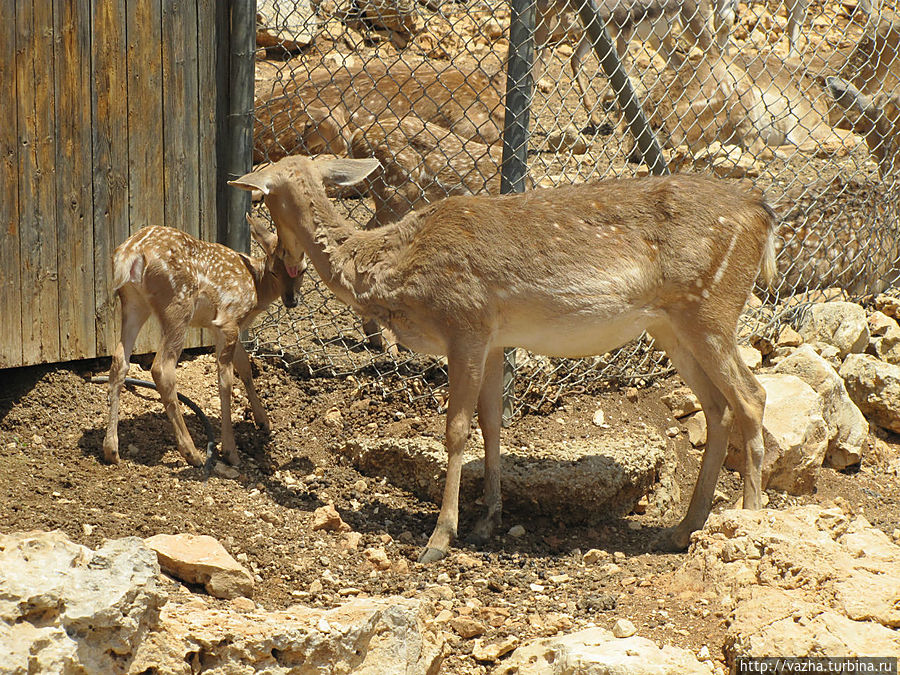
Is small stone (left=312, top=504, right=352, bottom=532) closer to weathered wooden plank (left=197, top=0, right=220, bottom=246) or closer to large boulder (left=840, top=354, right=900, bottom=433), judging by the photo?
weathered wooden plank (left=197, top=0, right=220, bottom=246)

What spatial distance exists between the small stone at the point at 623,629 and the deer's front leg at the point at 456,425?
123cm

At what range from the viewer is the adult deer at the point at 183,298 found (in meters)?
5.59

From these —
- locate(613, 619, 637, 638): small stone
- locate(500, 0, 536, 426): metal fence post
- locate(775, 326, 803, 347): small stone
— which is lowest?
locate(613, 619, 637, 638): small stone

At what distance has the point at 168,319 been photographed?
18.6ft

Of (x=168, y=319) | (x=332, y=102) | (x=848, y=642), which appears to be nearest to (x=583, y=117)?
(x=332, y=102)

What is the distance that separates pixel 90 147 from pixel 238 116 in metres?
1.00

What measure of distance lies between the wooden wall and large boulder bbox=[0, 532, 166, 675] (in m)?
2.96

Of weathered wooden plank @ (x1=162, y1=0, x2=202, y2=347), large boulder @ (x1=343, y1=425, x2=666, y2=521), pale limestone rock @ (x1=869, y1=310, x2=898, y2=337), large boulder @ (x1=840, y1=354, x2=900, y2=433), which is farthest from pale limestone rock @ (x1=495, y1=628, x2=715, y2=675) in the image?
pale limestone rock @ (x1=869, y1=310, x2=898, y2=337)

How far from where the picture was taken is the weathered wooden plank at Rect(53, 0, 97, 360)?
5.81 meters

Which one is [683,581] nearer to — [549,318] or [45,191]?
[549,318]

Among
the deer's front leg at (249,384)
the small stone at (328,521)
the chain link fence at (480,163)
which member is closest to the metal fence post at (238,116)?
the chain link fence at (480,163)

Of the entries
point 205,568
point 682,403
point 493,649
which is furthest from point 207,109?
point 493,649

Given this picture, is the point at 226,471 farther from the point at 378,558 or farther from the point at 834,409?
the point at 834,409

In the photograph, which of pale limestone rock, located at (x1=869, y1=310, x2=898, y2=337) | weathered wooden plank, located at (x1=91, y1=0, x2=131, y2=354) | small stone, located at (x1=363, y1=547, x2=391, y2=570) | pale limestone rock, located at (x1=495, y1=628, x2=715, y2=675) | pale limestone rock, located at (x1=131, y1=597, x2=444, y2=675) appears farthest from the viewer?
pale limestone rock, located at (x1=869, y1=310, x2=898, y2=337)
